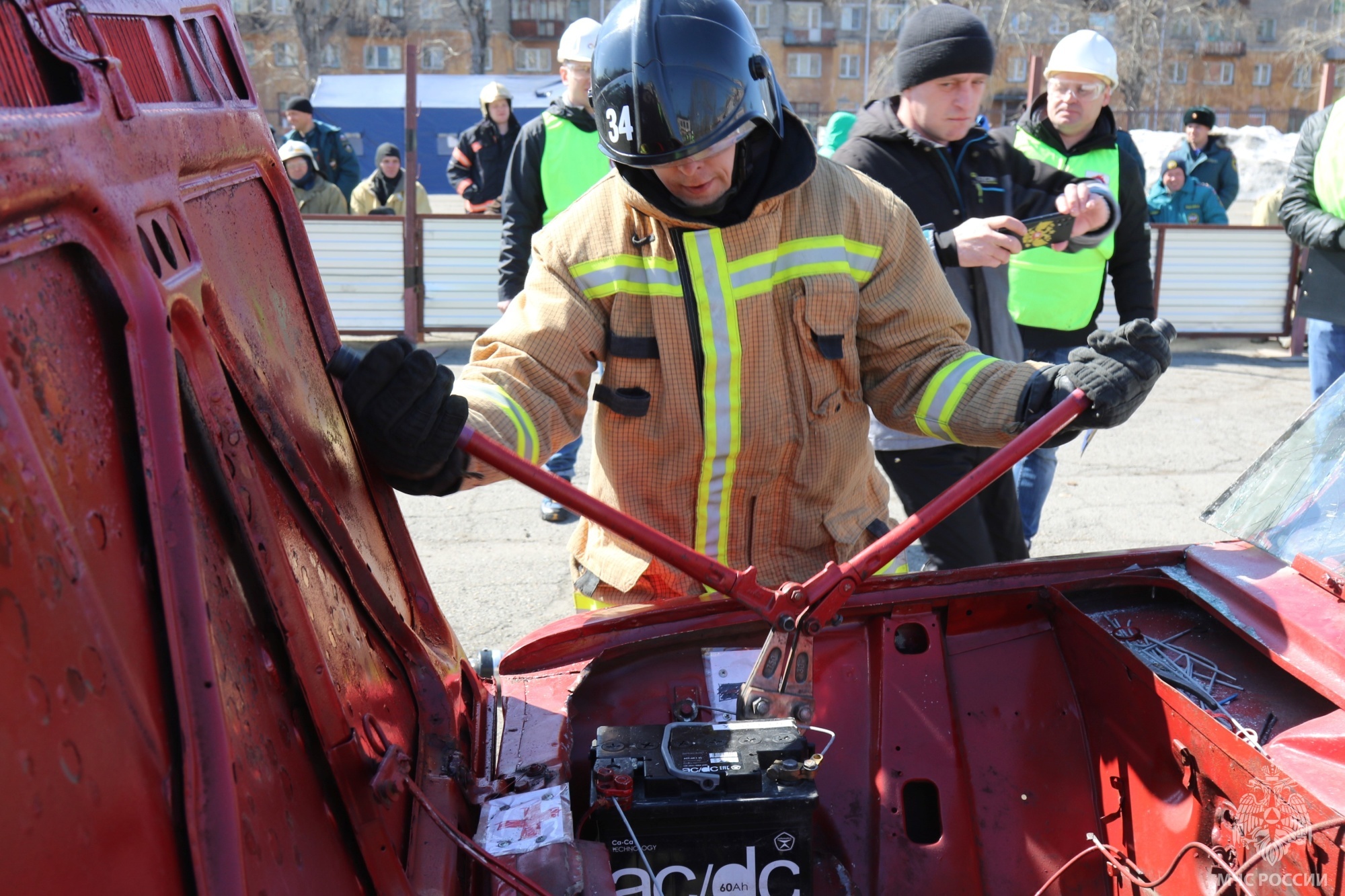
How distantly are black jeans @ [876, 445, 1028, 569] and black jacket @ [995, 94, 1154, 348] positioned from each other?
3.12 ft

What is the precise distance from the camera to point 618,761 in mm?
1723

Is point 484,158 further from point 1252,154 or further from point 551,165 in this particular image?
point 1252,154

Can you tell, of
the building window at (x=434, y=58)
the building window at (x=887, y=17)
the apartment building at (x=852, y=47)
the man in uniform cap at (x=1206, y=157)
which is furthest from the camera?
the building window at (x=887, y=17)

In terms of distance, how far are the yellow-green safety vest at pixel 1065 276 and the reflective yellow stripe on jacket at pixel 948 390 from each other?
5.74 ft

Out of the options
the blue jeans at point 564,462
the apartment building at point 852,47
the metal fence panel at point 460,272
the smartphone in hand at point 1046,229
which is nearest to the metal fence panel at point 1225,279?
the metal fence panel at point 460,272

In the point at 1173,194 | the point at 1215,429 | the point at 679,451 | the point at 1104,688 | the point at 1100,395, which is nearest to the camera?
the point at 1104,688

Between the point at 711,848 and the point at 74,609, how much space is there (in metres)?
1.11

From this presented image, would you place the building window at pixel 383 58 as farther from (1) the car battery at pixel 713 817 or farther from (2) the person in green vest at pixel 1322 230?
(1) the car battery at pixel 713 817

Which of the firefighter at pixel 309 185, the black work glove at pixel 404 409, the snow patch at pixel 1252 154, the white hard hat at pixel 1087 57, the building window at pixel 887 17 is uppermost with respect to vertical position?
the building window at pixel 887 17

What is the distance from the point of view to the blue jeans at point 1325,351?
4.71 meters

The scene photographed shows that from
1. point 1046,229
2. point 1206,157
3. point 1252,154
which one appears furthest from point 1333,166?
point 1252,154

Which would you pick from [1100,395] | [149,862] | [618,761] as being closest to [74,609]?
[149,862]

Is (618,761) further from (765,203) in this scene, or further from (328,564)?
(765,203)

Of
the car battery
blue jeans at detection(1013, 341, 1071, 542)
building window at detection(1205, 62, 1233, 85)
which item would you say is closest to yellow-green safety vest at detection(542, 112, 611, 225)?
blue jeans at detection(1013, 341, 1071, 542)
